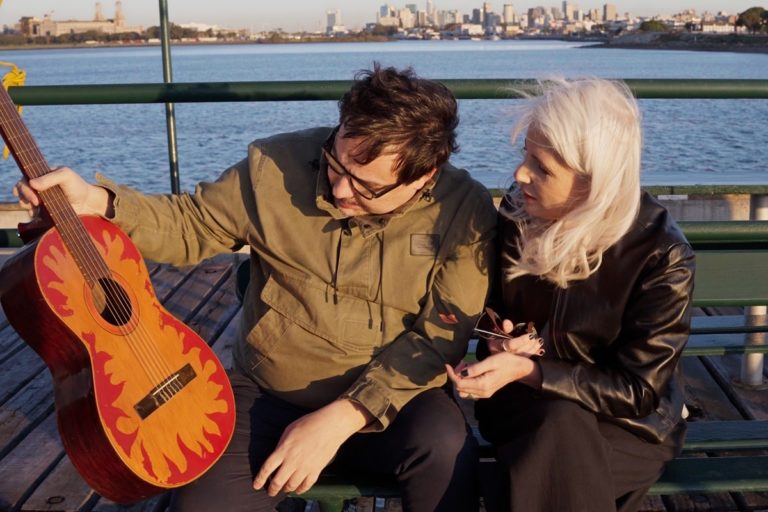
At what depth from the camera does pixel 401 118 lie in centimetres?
215

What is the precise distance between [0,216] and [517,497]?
16.5 feet

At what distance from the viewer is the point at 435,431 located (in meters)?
2.16

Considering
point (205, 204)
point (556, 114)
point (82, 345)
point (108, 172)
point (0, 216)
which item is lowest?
point (108, 172)

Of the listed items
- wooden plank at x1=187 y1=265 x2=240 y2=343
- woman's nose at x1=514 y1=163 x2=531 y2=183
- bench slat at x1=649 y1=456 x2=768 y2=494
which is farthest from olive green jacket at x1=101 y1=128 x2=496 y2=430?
wooden plank at x1=187 y1=265 x2=240 y2=343

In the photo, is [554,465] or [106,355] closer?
[554,465]

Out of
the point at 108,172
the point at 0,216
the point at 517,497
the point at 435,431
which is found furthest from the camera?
the point at 108,172

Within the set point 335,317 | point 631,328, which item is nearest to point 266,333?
point 335,317

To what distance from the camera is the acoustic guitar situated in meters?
2.07

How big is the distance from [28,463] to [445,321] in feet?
4.83

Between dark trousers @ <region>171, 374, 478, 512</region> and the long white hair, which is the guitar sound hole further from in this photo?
the long white hair

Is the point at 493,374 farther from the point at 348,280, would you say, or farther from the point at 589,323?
the point at 348,280

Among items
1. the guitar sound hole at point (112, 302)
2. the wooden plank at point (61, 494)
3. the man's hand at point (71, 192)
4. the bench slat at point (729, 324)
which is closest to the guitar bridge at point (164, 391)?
the guitar sound hole at point (112, 302)

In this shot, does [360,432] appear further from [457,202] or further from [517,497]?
[457,202]

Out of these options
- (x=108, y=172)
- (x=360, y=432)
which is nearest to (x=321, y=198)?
(x=360, y=432)
